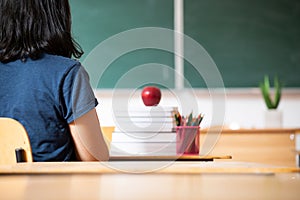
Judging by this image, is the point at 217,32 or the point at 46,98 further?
the point at 217,32

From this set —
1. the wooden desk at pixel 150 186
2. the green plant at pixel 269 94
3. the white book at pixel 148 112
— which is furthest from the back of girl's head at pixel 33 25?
the green plant at pixel 269 94

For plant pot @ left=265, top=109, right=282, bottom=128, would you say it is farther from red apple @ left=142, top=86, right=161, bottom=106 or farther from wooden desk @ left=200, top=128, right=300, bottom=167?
red apple @ left=142, top=86, right=161, bottom=106

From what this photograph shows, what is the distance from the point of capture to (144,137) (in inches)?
68.7

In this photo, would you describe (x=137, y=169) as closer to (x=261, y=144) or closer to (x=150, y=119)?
(x=150, y=119)

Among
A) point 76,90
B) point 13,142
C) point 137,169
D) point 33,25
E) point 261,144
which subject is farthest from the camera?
point 261,144

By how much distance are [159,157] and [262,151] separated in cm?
220

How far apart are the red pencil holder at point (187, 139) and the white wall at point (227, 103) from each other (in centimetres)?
200

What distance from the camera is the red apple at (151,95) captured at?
1852mm

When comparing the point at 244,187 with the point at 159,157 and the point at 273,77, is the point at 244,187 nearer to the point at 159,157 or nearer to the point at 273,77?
Result: the point at 159,157

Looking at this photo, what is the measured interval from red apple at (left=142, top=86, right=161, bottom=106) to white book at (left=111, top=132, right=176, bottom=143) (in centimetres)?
17

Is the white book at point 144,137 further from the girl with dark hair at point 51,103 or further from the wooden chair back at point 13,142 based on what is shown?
the wooden chair back at point 13,142

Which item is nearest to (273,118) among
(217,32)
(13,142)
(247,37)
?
(247,37)

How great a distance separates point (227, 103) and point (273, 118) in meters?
0.36

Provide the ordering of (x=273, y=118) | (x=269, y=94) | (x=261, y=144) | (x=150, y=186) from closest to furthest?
(x=150, y=186) → (x=261, y=144) → (x=273, y=118) → (x=269, y=94)
